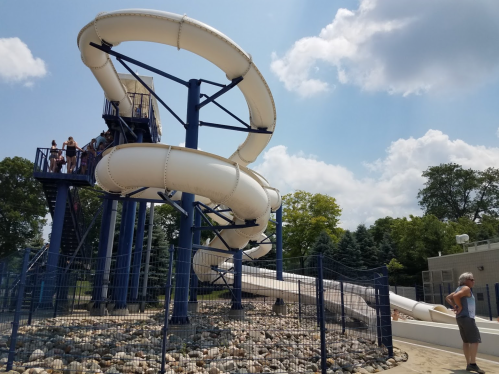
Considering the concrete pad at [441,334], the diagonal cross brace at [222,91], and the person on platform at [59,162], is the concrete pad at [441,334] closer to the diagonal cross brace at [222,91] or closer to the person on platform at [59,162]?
the diagonal cross brace at [222,91]

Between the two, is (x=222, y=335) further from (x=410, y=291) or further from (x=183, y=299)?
(x=410, y=291)

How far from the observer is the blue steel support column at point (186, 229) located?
810 cm

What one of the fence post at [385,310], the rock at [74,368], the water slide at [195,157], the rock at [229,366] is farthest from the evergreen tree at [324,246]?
the rock at [74,368]

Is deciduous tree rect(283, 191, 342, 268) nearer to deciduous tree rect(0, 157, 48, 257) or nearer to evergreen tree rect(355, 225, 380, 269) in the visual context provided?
evergreen tree rect(355, 225, 380, 269)

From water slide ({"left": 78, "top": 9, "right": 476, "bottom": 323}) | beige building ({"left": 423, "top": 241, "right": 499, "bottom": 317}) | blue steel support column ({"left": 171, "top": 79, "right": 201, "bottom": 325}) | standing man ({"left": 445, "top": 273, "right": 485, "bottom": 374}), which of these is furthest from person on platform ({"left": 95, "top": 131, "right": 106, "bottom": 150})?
beige building ({"left": 423, "top": 241, "right": 499, "bottom": 317})

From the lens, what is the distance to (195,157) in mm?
8148

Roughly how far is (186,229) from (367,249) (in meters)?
34.0

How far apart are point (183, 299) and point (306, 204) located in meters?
37.3

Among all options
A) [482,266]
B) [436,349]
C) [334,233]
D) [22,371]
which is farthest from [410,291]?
[22,371]

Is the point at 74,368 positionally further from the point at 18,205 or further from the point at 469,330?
the point at 18,205

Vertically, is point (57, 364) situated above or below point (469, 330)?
below

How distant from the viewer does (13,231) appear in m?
37.8

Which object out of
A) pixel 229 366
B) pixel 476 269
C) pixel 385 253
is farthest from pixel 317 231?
pixel 229 366

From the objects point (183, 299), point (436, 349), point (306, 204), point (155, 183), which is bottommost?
point (436, 349)
